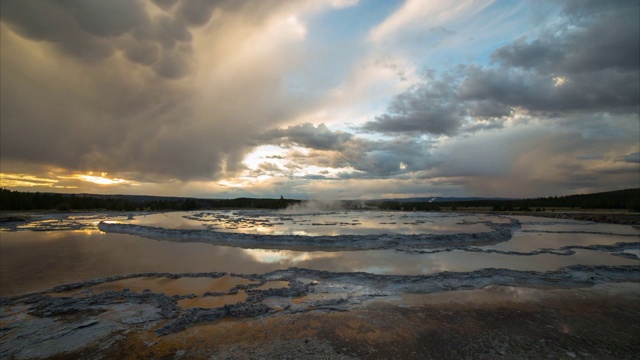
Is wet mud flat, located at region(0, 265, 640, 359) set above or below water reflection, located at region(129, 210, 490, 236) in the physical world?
below

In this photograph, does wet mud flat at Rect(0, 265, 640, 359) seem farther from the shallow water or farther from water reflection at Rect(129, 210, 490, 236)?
water reflection at Rect(129, 210, 490, 236)

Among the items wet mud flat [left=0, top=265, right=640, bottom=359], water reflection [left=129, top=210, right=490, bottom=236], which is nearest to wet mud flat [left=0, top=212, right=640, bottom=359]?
wet mud flat [left=0, top=265, right=640, bottom=359]

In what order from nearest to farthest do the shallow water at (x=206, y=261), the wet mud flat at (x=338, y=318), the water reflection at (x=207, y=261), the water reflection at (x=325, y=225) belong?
1. the wet mud flat at (x=338, y=318)
2. the shallow water at (x=206, y=261)
3. the water reflection at (x=207, y=261)
4. the water reflection at (x=325, y=225)

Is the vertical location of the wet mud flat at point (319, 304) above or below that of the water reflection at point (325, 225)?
below

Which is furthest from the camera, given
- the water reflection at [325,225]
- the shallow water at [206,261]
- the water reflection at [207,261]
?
the water reflection at [325,225]

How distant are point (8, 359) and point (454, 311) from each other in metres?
8.73

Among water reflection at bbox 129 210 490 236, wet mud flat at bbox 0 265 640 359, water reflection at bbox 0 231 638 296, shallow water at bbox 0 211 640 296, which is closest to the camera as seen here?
wet mud flat at bbox 0 265 640 359

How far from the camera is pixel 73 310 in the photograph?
285 inches

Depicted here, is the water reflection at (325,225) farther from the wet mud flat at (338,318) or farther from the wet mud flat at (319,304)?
the wet mud flat at (338,318)

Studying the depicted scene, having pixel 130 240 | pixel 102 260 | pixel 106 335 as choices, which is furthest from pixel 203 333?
pixel 130 240

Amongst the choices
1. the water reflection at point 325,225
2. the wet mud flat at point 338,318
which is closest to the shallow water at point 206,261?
the wet mud flat at point 338,318

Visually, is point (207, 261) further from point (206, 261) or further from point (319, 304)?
point (319, 304)

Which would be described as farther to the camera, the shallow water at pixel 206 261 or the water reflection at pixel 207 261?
the water reflection at pixel 207 261

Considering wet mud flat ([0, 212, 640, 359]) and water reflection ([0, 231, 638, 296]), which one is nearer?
wet mud flat ([0, 212, 640, 359])
